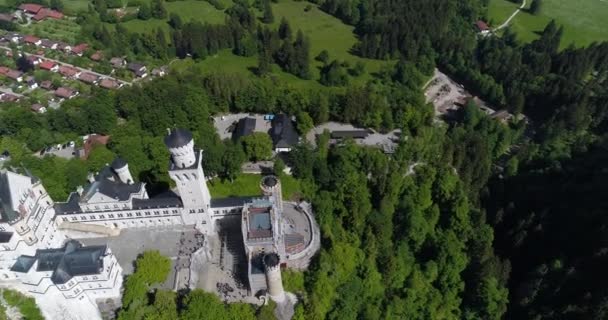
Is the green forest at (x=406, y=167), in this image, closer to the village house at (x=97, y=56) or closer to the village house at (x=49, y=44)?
the village house at (x=97, y=56)

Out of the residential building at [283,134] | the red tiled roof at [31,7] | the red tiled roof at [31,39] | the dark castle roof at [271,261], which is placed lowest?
the red tiled roof at [31,39]

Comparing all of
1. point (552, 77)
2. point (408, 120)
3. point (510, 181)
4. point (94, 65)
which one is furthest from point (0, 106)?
point (552, 77)

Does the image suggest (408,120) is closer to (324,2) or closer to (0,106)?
(324,2)

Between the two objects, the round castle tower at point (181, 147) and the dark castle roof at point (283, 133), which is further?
the dark castle roof at point (283, 133)

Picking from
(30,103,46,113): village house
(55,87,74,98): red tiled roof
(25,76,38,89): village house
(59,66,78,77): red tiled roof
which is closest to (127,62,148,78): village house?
(59,66,78,77): red tiled roof

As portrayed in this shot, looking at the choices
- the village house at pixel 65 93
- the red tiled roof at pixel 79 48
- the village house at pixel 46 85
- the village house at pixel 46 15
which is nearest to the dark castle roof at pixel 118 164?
the village house at pixel 65 93

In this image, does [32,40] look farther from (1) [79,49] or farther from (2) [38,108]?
(2) [38,108]

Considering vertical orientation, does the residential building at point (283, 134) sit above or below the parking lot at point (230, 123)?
above
